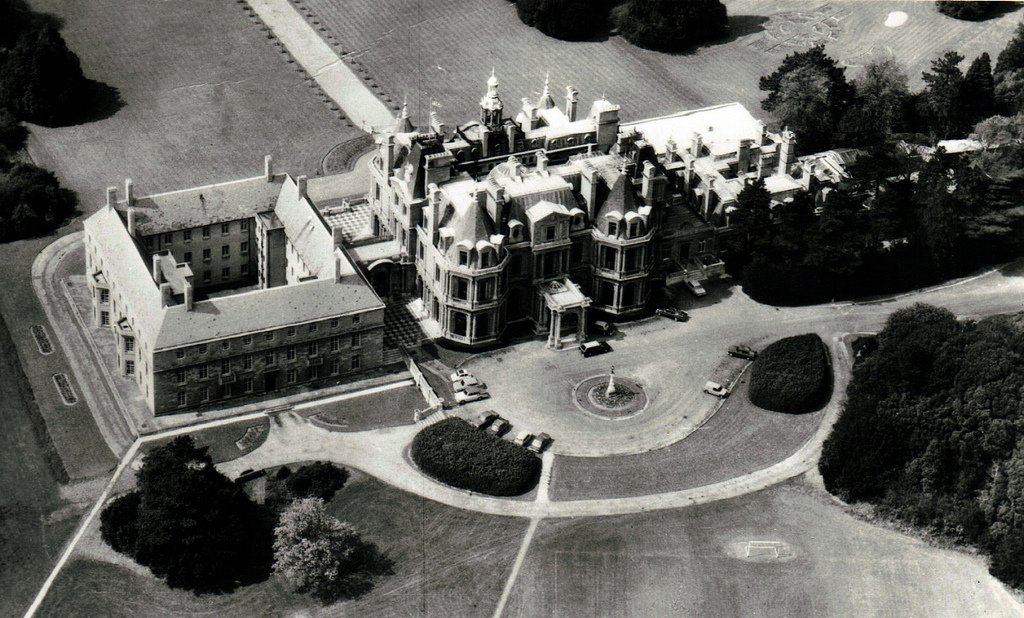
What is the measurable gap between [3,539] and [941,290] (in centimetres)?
11008

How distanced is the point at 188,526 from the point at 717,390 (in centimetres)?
5947

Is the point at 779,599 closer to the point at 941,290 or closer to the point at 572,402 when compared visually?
the point at 572,402

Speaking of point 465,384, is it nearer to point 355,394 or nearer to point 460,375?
point 460,375

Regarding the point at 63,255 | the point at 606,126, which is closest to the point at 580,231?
the point at 606,126

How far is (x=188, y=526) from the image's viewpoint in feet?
457

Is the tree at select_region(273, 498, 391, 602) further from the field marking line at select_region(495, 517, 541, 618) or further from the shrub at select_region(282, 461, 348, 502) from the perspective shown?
the field marking line at select_region(495, 517, 541, 618)

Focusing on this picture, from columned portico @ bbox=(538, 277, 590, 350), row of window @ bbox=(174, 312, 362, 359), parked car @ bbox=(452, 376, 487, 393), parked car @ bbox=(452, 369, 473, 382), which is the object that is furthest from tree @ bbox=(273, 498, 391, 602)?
columned portico @ bbox=(538, 277, 590, 350)

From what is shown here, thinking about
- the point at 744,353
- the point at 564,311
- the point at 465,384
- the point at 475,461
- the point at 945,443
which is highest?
the point at 564,311

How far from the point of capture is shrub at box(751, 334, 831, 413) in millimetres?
165250

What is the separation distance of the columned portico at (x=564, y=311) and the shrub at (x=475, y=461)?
799 inches

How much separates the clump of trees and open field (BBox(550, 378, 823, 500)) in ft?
20.9

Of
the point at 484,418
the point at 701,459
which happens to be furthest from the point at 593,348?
the point at 701,459

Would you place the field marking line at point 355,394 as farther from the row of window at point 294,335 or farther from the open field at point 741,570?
the open field at point 741,570

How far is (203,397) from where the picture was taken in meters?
162
